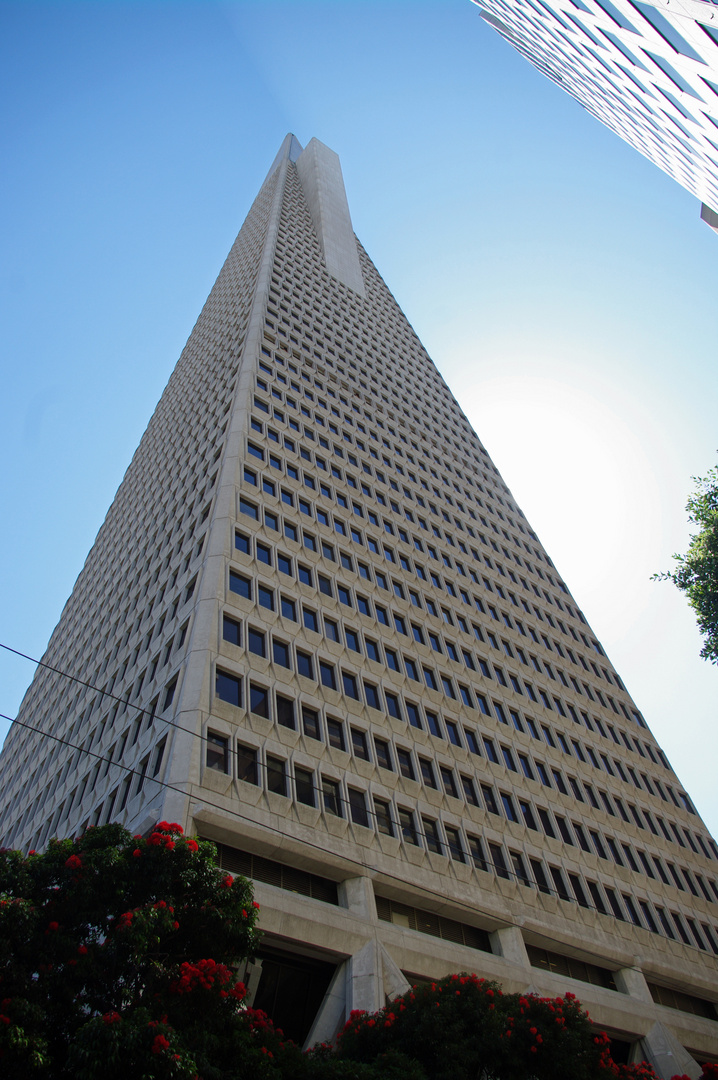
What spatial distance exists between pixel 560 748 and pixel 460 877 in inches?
570

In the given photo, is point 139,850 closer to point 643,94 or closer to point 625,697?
point 643,94

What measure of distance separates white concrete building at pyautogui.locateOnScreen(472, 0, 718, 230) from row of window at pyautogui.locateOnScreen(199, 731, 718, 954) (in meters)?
23.4

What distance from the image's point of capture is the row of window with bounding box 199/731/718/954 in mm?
24594

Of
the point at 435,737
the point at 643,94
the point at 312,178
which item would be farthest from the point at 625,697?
the point at 312,178

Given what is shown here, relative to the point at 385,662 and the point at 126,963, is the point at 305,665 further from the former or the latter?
the point at 126,963

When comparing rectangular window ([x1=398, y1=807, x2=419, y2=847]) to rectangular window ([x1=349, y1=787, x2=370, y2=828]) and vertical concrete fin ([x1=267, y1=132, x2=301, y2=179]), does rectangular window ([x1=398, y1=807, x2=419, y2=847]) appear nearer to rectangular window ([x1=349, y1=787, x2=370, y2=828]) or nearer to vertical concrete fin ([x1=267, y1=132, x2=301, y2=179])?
rectangular window ([x1=349, y1=787, x2=370, y2=828])

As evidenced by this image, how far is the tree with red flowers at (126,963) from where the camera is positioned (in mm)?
11070

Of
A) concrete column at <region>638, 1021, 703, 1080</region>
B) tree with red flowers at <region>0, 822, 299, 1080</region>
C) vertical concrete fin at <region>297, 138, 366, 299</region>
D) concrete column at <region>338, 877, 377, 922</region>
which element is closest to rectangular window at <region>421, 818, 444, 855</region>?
concrete column at <region>338, 877, 377, 922</region>

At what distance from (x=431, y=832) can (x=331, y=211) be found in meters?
80.9

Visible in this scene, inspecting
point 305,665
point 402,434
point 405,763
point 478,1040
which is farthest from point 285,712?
point 402,434

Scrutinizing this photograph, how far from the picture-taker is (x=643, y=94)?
97.1 ft

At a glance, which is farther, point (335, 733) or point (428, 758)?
point (428, 758)

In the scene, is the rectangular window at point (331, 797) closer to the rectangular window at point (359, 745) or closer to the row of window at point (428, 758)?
the row of window at point (428, 758)

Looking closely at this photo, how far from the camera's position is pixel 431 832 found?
28.4m
